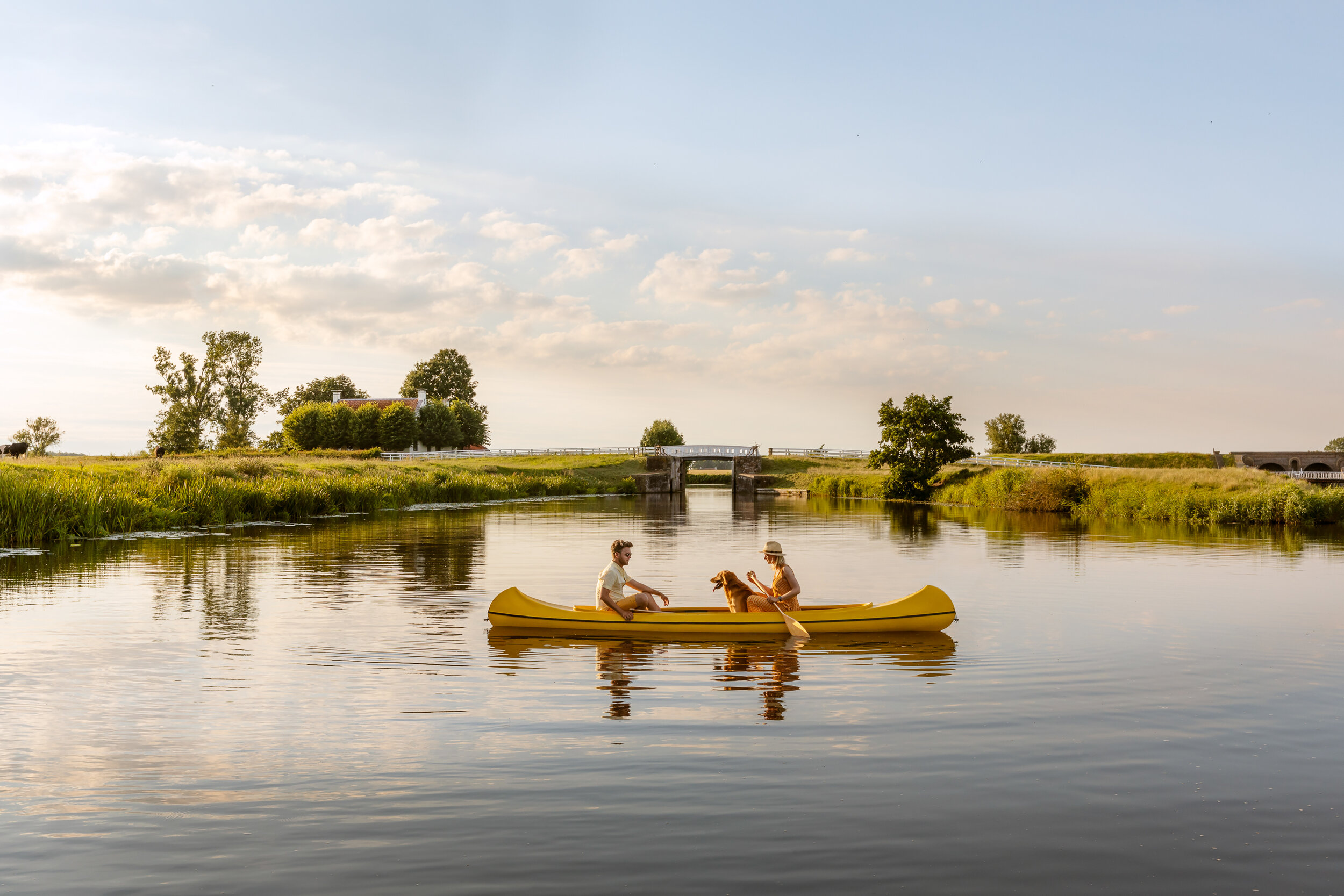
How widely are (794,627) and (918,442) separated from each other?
172ft

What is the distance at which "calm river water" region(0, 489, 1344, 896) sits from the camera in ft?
18.9

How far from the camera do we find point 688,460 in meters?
96.8

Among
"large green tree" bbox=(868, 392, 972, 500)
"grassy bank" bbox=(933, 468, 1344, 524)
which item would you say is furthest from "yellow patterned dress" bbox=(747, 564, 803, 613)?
"large green tree" bbox=(868, 392, 972, 500)

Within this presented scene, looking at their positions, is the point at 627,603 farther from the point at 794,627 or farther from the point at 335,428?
the point at 335,428

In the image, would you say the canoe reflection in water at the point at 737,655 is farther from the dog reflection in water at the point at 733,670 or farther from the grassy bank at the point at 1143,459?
the grassy bank at the point at 1143,459

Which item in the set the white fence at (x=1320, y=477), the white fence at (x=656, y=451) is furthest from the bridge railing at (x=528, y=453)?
the white fence at (x=1320, y=477)

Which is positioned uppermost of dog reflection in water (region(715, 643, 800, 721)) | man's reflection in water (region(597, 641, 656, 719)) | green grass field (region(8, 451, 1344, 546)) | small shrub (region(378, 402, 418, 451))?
small shrub (region(378, 402, 418, 451))

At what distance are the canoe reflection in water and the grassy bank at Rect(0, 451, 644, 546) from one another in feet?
63.2

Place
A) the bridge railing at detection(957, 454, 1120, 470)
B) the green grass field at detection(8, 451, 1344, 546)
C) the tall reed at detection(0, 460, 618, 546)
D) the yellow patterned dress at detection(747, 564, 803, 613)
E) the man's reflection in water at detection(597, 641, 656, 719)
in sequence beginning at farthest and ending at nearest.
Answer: the bridge railing at detection(957, 454, 1120, 470) < the green grass field at detection(8, 451, 1344, 546) < the tall reed at detection(0, 460, 618, 546) < the yellow patterned dress at detection(747, 564, 803, 613) < the man's reflection in water at detection(597, 641, 656, 719)

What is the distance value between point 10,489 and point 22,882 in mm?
24567

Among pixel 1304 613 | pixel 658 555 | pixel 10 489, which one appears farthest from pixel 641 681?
pixel 10 489

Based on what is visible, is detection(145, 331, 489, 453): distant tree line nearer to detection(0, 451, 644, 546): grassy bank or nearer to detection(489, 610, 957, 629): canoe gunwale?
detection(0, 451, 644, 546): grassy bank

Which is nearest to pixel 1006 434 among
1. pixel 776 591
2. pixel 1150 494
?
pixel 1150 494

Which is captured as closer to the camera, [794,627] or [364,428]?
[794,627]
